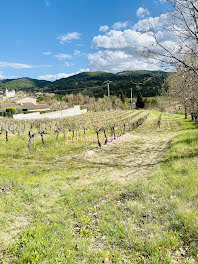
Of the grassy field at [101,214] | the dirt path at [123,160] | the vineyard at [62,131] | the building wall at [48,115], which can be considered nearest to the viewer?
the grassy field at [101,214]

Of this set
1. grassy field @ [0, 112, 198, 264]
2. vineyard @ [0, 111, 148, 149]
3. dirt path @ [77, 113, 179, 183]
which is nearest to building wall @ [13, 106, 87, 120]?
vineyard @ [0, 111, 148, 149]

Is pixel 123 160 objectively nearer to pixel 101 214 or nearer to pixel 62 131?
pixel 101 214

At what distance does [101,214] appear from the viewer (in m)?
5.15

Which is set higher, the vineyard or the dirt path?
the vineyard

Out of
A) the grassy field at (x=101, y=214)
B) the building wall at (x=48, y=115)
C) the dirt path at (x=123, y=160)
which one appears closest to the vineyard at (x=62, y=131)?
the dirt path at (x=123, y=160)

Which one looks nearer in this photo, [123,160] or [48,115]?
[123,160]

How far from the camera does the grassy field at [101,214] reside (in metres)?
3.69

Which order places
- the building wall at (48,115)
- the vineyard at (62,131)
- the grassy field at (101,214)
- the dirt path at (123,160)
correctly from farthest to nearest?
the building wall at (48,115), the vineyard at (62,131), the dirt path at (123,160), the grassy field at (101,214)

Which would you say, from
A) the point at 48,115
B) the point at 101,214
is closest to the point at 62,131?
the point at 101,214

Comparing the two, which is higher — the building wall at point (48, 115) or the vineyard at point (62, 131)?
the building wall at point (48, 115)

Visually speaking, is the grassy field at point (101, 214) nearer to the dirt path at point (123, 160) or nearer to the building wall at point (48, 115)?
the dirt path at point (123, 160)

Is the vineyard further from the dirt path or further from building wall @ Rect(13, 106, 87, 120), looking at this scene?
building wall @ Rect(13, 106, 87, 120)

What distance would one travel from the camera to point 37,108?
67.4m

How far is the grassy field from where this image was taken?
3.69m
